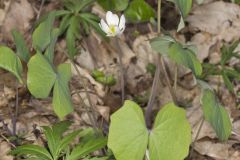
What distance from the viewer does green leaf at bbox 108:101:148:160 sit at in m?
1.71

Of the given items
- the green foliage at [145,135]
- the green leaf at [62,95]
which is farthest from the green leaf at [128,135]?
the green leaf at [62,95]

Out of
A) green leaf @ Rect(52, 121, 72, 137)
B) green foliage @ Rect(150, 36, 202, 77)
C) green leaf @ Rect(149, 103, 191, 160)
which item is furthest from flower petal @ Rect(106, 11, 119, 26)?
green leaf @ Rect(149, 103, 191, 160)

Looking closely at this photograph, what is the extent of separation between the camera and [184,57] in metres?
1.80

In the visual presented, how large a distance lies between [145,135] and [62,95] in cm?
42

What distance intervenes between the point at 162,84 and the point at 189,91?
0.17 metres

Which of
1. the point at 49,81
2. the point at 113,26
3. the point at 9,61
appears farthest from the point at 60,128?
the point at 113,26

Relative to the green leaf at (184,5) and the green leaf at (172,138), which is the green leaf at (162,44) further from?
the green leaf at (172,138)

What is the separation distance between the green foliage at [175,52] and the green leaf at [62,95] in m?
0.40

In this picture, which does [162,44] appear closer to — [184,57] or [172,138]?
[184,57]

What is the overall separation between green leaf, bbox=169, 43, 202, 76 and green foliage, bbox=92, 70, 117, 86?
2.66ft

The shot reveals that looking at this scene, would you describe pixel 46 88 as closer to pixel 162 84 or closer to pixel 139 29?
pixel 162 84

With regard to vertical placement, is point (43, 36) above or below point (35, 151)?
above

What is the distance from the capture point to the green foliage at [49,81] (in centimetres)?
191

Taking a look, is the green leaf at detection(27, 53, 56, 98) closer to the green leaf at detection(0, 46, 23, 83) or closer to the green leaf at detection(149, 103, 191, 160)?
the green leaf at detection(0, 46, 23, 83)
